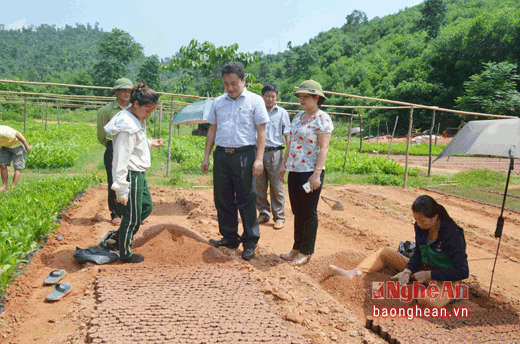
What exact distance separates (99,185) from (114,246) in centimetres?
420

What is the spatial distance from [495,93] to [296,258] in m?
24.6

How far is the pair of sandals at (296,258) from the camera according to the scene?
11.9ft

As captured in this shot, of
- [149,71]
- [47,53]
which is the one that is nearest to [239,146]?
[149,71]

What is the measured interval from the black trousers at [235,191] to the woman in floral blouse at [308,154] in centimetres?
42

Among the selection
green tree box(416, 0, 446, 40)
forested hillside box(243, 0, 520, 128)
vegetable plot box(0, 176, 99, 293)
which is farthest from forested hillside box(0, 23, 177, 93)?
vegetable plot box(0, 176, 99, 293)

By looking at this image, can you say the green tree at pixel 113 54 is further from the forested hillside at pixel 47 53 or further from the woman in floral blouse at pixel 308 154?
the woman in floral blouse at pixel 308 154

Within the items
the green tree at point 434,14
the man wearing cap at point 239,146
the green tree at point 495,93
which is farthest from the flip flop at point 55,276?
the green tree at point 434,14

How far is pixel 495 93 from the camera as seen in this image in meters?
22.5

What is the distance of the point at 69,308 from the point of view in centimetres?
266

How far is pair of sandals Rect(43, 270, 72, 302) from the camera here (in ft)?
9.13

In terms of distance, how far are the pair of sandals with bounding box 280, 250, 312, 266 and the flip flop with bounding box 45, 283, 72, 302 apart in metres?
2.04

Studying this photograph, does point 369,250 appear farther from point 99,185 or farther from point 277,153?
point 99,185

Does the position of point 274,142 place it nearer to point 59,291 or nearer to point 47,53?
point 59,291

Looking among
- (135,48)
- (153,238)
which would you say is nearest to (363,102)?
(135,48)
